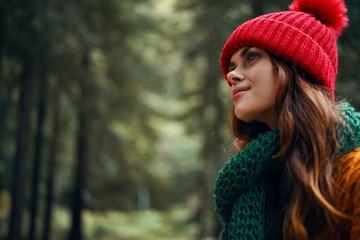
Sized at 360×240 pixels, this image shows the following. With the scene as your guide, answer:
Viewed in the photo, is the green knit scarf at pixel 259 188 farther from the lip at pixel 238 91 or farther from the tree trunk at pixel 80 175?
the tree trunk at pixel 80 175

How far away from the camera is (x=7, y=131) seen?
9086mm

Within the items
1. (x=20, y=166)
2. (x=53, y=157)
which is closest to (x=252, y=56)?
(x=20, y=166)

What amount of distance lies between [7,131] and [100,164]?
3.87 metres

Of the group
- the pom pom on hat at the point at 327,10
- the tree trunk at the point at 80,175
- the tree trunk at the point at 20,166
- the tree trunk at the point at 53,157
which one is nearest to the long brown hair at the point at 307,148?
the pom pom on hat at the point at 327,10

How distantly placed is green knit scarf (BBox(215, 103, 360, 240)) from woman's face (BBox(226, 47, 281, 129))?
14 cm

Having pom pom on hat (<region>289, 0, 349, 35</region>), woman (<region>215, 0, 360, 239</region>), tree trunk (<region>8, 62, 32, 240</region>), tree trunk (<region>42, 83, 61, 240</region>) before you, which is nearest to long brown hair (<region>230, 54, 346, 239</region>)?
woman (<region>215, 0, 360, 239</region>)

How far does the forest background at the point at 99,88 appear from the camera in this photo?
6582mm

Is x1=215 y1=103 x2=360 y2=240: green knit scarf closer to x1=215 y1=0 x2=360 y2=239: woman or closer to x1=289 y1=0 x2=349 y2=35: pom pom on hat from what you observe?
x1=215 y1=0 x2=360 y2=239: woman

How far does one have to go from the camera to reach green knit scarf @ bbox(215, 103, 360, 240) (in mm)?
1375

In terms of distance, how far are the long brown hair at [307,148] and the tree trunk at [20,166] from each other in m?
7.58

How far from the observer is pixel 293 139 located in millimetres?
1411

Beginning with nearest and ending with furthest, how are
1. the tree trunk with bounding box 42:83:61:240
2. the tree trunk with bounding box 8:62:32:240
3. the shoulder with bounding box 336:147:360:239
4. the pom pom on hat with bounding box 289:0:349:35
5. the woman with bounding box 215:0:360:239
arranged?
the shoulder with bounding box 336:147:360:239 < the woman with bounding box 215:0:360:239 < the pom pom on hat with bounding box 289:0:349:35 < the tree trunk with bounding box 8:62:32:240 < the tree trunk with bounding box 42:83:61:240

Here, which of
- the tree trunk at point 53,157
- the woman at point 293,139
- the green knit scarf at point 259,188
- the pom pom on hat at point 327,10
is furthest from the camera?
the tree trunk at point 53,157

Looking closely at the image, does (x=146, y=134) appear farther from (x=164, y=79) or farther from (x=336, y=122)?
(x=336, y=122)
